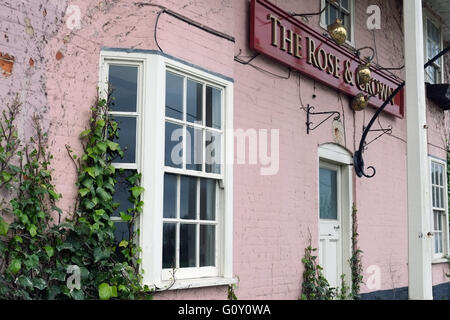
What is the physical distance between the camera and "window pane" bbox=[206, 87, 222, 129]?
5945 millimetres

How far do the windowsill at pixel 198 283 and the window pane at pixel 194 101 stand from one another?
4.81ft

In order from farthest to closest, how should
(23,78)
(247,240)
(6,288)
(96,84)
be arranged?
1. (247,240)
2. (96,84)
3. (23,78)
4. (6,288)

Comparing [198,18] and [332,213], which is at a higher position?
[198,18]

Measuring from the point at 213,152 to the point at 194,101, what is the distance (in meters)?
0.53

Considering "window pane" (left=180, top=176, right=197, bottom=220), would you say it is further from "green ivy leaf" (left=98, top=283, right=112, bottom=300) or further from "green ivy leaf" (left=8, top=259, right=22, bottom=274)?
"green ivy leaf" (left=8, top=259, right=22, bottom=274)

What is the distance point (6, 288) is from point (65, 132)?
1275 millimetres

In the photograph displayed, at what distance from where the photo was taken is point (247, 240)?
6391 mm

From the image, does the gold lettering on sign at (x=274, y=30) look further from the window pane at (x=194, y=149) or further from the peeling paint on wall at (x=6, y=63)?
the peeling paint on wall at (x=6, y=63)

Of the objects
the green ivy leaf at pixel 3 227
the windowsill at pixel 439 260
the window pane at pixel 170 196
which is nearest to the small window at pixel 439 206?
the windowsill at pixel 439 260

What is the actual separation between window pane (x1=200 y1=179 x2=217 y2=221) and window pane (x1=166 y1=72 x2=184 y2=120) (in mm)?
702

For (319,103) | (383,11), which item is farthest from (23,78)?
(383,11)

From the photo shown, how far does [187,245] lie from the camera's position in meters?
5.56

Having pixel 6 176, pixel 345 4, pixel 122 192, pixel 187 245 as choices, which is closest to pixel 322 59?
pixel 345 4

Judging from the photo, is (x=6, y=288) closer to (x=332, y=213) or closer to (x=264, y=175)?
(x=264, y=175)
